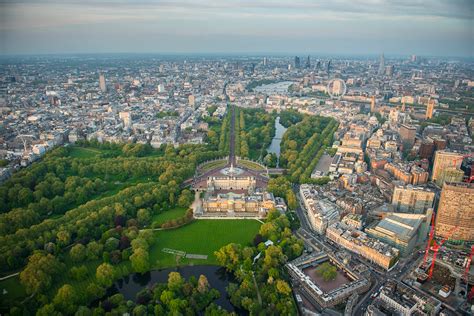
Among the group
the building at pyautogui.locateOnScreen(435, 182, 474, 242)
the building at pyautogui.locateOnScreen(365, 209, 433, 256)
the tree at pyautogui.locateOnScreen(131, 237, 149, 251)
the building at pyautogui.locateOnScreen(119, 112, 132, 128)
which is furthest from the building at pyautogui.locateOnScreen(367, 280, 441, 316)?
the building at pyautogui.locateOnScreen(119, 112, 132, 128)

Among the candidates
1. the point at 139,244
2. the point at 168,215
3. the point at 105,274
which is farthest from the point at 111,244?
the point at 168,215

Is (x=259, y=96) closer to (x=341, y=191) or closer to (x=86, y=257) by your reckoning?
(x=341, y=191)

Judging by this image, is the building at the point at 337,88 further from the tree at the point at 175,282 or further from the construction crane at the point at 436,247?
the tree at the point at 175,282

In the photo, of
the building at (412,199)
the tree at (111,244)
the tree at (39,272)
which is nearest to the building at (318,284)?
the building at (412,199)

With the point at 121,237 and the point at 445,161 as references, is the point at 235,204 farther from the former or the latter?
the point at 445,161

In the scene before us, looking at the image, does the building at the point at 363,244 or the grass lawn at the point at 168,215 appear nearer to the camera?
the building at the point at 363,244
